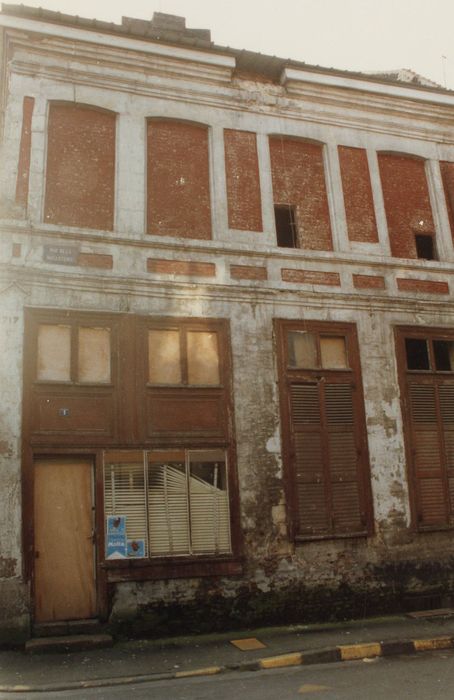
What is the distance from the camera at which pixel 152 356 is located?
997cm

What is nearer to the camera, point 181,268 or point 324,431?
point 181,268

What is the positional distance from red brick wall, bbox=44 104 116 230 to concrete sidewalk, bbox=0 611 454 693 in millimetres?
6313

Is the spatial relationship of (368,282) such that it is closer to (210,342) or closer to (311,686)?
(210,342)

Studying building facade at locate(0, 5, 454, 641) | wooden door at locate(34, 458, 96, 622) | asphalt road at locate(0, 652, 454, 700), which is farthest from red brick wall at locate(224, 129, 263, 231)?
asphalt road at locate(0, 652, 454, 700)

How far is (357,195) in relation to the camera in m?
11.9

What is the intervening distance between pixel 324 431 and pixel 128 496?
342cm

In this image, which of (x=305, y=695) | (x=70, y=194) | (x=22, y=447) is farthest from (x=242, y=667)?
(x=70, y=194)

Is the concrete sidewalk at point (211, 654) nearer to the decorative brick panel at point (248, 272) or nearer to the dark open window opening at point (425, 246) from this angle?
the decorative brick panel at point (248, 272)

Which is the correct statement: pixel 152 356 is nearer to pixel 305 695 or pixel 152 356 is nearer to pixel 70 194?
pixel 70 194

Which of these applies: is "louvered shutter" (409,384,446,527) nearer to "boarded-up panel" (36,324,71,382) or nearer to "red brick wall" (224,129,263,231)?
"red brick wall" (224,129,263,231)

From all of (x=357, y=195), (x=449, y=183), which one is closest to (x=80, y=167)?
(x=357, y=195)

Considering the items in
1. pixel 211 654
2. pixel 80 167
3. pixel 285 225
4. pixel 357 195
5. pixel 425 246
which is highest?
pixel 357 195

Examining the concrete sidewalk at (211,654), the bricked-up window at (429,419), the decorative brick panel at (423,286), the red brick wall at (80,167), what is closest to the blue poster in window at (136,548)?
the concrete sidewalk at (211,654)

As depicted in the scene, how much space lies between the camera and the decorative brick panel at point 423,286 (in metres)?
11.7
